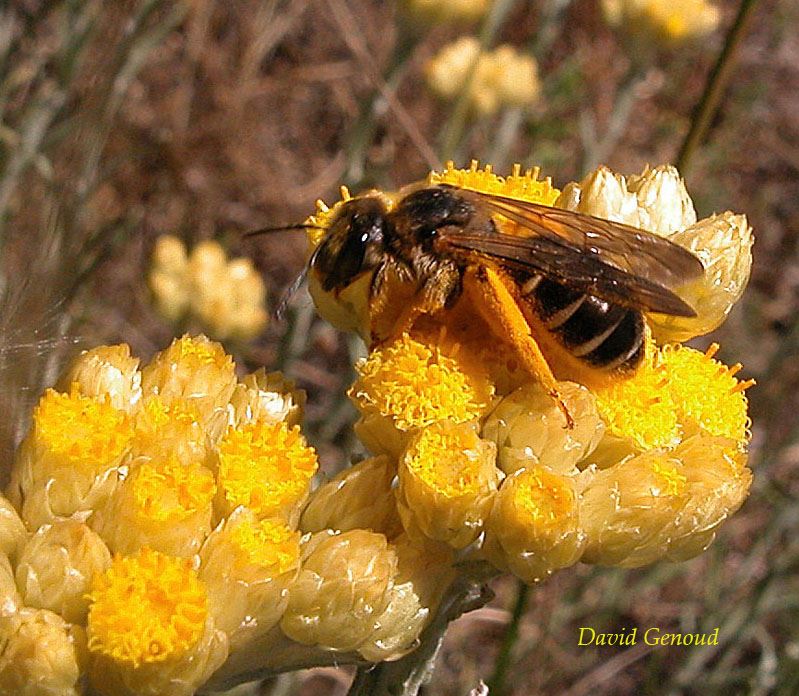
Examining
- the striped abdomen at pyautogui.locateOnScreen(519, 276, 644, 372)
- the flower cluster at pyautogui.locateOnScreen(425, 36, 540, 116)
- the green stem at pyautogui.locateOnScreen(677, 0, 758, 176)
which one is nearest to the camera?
the striped abdomen at pyautogui.locateOnScreen(519, 276, 644, 372)

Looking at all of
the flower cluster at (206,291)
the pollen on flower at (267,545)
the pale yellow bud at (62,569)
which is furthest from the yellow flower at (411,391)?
the flower cluster at (206,291)

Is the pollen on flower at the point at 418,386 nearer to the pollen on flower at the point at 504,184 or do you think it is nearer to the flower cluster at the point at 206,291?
the pollen on flower at the point at 504,184

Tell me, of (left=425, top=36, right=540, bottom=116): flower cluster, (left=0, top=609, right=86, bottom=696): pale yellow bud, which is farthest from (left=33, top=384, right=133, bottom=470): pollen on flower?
(left=425, top=36, right=540, bottom=116): flower cluster

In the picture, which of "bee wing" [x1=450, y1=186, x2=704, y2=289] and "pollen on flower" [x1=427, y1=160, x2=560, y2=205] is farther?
"pollen on flower" [x1=427, y1=160, x2=560, y2=205]

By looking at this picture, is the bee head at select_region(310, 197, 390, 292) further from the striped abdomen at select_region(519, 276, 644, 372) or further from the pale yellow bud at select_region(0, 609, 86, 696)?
the pale yellow bud at select_region(0, 609, 86, 696)

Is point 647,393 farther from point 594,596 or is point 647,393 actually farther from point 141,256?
point 141,256

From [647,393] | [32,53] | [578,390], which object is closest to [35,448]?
[578,390]
